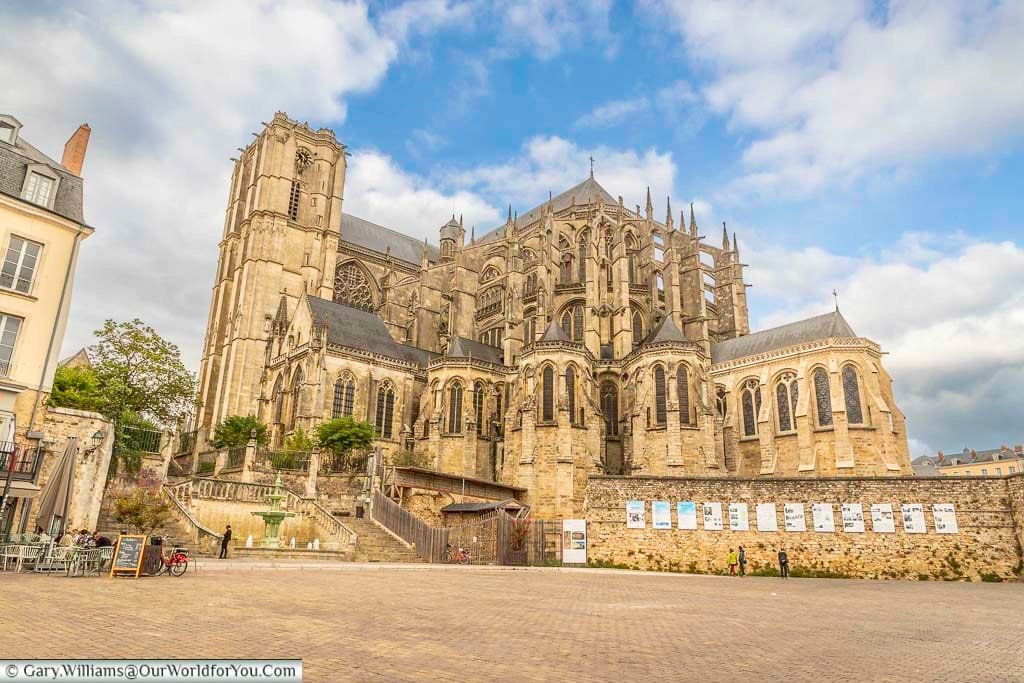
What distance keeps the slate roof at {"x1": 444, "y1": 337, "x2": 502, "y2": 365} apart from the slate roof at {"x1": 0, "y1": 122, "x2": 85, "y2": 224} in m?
21.6

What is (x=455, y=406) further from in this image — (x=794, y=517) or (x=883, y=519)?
(x=883, y=519)

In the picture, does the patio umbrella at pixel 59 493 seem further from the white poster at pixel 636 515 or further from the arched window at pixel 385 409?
the arched window at pixel 385 409

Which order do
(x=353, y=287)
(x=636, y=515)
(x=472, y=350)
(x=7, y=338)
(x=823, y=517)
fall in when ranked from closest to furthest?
(x=7, y=338) → (x=823, y=517) → (x=636, y=515) → (x=472, y=350) → (x=353, y=287)

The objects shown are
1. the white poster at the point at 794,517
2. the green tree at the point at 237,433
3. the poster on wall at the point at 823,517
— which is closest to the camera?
the poster on wall at the point at 823,517

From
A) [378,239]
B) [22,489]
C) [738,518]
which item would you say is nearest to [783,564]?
[738,518]

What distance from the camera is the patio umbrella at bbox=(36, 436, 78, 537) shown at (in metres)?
14.0

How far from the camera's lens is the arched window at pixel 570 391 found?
3444 centimetres

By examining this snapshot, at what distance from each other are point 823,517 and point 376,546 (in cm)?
1568

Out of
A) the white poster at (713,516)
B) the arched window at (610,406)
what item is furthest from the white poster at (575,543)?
the arched window at (610,406)

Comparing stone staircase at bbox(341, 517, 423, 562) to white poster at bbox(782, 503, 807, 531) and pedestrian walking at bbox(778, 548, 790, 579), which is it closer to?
pedestrian walking at bbox(778, 548, 790, 579)

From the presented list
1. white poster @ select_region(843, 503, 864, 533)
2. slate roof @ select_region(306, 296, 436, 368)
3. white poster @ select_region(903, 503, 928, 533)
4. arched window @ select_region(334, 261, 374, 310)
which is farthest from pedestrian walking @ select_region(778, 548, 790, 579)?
arched window @ select_region(334, 261, 374, 310)

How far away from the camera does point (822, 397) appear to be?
34.1 m

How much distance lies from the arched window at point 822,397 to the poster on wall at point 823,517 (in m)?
12.9

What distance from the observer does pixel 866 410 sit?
107ft
